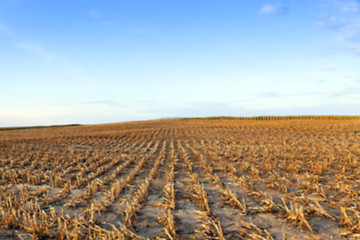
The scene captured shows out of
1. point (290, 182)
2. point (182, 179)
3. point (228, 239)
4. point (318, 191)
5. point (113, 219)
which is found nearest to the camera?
point (228, 239)

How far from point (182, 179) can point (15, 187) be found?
202 inches

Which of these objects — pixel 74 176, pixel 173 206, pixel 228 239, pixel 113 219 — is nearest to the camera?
pixel 228 239

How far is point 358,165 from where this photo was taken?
9391mm

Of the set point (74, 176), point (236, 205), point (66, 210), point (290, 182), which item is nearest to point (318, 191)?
point (290, 182)

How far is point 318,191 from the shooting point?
6.14 m

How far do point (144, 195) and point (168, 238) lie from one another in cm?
230

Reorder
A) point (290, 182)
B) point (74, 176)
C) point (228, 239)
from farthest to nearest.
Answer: point (74, 176)
point (290, 182)
point (228, 239)

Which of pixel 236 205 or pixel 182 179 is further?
pixel 182 179

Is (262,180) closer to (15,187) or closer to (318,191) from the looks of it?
(318,191)

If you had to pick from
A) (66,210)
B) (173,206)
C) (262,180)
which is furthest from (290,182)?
(66,210)

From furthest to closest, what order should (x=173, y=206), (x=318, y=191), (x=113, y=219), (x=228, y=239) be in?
(x=318, y=191), (x=173, y=206), (x=113, y=219), (x=228, y=239)

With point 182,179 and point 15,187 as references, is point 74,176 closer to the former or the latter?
point 15,187

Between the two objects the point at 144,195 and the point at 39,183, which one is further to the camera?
the point at 39,183

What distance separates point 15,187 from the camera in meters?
7.66
